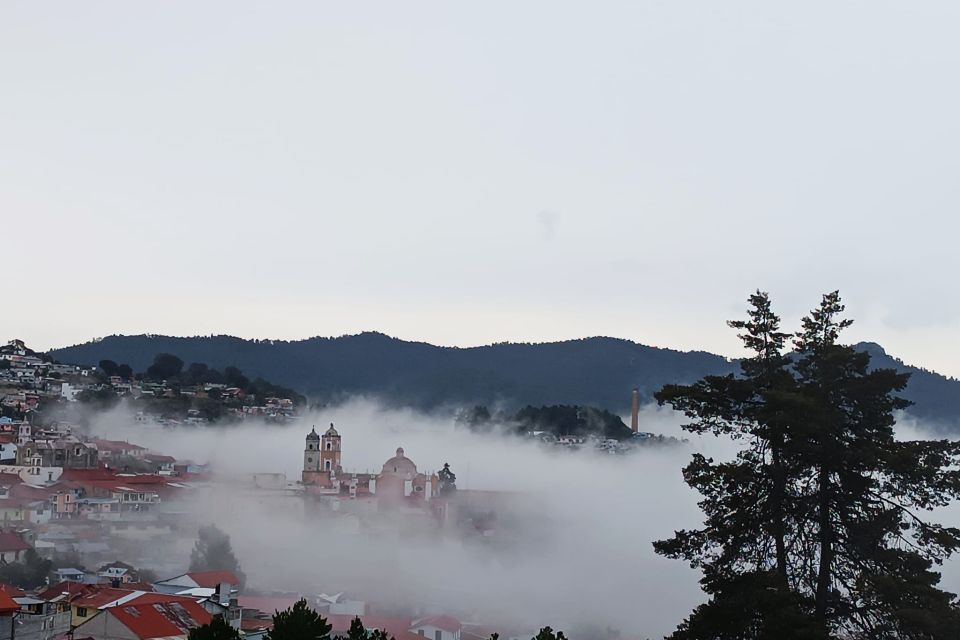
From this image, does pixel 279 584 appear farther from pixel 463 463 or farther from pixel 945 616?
pixel 463 463

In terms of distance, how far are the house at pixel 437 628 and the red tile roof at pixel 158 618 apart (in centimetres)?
1395

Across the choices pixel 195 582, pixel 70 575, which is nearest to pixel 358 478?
pixel 70 575

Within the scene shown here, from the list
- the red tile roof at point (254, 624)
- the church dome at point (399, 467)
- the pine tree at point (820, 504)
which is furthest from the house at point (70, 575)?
the church dome at point (399, 467)

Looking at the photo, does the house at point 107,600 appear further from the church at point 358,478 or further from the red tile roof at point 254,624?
the church at point 358,478

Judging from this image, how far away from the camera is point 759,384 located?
2402 cm

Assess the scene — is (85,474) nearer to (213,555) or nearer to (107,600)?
(213,555)

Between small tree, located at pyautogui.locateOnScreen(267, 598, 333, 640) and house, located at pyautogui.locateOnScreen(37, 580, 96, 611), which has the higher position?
small tree, located at pyautogui.locateOnScreen(267, 598, 333, 640)

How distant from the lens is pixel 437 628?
181 ft

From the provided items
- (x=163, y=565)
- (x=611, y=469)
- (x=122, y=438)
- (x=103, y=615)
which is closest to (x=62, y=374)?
(x=122, y=438)

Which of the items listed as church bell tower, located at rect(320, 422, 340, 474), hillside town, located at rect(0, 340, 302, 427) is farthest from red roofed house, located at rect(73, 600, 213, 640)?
hillside town, located at rect(0, 340, 302, 427)

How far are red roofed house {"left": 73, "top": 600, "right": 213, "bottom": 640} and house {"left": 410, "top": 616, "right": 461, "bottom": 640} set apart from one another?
1552 cm

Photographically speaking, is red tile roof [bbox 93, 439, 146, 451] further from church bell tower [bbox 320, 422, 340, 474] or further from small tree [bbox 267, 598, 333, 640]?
small tree [bbox 267, 598, 333, 640]

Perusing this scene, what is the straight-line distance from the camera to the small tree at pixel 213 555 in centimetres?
6606

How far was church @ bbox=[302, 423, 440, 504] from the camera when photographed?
336 feet
